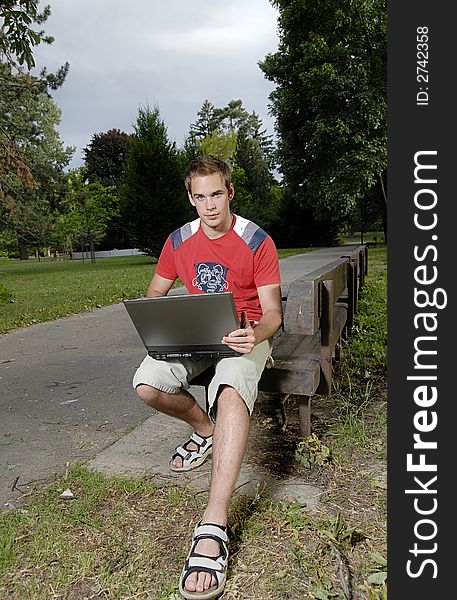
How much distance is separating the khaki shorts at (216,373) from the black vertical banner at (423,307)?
76cm

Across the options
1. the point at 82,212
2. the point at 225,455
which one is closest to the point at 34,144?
the point at 82,212

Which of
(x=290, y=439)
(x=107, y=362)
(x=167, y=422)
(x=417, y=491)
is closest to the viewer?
(x=417, y=491)

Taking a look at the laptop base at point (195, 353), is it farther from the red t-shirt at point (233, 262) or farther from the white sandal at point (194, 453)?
the white sandal at point (194, 453)

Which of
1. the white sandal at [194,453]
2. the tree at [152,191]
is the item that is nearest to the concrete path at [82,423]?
the white sandal at [194,453]

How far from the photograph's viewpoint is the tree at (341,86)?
68.6 feet

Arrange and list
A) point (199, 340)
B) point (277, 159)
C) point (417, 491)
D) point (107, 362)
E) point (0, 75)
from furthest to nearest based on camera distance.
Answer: point (277, 159) < point (0, 75) < point (107, 362) < point (199, 340) < point (417, 491)

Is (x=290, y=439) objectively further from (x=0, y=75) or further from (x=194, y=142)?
(x=194, y=142)

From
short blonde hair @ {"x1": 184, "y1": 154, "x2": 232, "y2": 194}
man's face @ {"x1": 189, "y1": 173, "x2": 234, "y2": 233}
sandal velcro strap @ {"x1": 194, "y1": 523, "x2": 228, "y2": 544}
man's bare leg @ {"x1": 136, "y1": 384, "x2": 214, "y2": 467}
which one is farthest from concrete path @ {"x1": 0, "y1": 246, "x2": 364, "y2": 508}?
short blonde hair @ {"x1": 184, "y1": 154, "x2": 232, "y2": 194}

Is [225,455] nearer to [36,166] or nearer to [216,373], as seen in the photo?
[216,373]

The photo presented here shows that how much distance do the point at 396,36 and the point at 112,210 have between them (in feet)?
113

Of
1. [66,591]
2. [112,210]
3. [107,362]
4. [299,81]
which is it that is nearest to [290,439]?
[66,591]

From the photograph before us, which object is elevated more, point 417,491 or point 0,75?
point 0,75

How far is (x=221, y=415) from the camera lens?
231 centimetres

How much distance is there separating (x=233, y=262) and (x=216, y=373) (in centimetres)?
54
